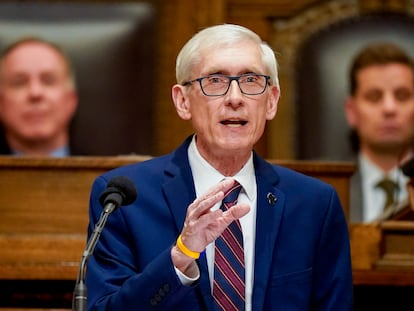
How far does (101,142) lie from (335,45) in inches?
40.2

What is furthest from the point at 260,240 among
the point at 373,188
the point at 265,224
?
the point at 373,188

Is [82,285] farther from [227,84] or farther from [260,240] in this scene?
[227,84]

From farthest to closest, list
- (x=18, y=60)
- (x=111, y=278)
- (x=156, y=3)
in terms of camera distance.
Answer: (x=156, y=3) → (x=18, y=60) → (x=111, y=278)

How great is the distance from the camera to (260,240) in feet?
7.86

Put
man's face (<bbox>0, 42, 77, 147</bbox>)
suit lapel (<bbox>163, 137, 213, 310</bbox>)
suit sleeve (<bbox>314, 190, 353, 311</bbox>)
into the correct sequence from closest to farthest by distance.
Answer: suit lapel (<bbox>163, 137, 213, 310</bbox>) < suit sleeve (<bbox>314, 190, 353, 311</bbox>) < man's face (<bbox>0, 42, 77, 147</bbox>)

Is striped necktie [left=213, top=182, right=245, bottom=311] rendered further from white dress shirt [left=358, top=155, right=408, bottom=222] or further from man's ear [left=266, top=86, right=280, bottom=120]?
white dress shirt [left=358, top=155, right=408, bottom=222]

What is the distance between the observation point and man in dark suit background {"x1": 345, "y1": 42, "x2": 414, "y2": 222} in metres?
4.29

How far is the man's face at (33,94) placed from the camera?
4.16 m

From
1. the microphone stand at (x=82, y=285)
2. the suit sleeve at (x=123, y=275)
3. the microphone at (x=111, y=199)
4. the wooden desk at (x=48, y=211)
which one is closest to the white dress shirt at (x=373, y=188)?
the wooden desk at (x=48, y=211)

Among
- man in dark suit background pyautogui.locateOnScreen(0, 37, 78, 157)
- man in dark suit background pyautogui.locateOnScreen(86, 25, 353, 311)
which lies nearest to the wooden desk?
man in dark suit background pyautogui.locateOnScreen(86, 25, 353, 311)

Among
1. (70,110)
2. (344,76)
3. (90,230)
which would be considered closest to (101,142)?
(70,110)

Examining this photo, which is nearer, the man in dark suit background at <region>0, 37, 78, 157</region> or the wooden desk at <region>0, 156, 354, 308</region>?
the wooden desk at <region>0, 156, 354, 308</region>

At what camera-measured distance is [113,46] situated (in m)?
4.32

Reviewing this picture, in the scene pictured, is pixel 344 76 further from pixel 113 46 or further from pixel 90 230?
pixel 90 230
